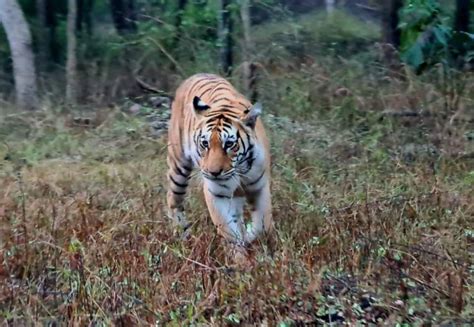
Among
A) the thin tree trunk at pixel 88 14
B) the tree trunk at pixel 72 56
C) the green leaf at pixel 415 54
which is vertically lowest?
the thin tree trunk at pixel 88 14

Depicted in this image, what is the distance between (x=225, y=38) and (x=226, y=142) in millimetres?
4716

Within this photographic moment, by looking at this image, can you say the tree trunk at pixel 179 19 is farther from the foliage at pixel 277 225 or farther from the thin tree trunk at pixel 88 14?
the foliage at pixel 277 225

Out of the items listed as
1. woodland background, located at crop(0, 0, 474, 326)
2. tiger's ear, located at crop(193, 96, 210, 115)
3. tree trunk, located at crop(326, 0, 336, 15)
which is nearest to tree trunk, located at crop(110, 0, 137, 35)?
woodland background, located at crop(0, 0, 474, 326)

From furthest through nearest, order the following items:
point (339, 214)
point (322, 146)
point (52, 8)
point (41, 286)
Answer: point (52, 8) < point (322, 146) < point (339, 214) < point (41, 286)

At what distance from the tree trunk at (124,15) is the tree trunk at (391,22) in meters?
4.03

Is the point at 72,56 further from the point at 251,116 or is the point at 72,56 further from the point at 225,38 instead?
the point at 251,116

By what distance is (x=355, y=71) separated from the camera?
36.0ft

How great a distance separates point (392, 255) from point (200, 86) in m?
2.73

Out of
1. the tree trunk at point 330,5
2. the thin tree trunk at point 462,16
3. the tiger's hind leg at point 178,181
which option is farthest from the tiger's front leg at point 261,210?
the tree trunk at point 330,5

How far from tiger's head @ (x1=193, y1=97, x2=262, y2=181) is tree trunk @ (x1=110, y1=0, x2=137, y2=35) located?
758cm

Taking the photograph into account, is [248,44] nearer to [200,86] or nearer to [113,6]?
[200,86]

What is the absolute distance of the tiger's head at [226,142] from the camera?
6230mm

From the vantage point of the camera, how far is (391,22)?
1141 cm

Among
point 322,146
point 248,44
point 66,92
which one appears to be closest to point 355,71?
point 248,44
